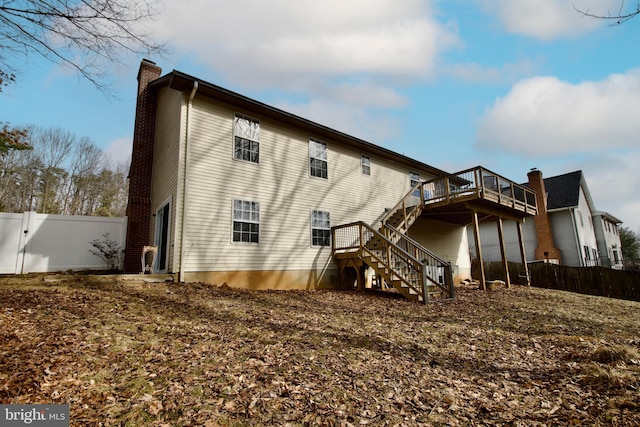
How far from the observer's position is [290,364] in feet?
14.6

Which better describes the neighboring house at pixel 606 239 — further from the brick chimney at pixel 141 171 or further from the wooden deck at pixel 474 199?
the brick chimney at pixel 141 171

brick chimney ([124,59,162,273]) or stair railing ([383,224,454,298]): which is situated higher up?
brick chimney ([124,59,162,273])

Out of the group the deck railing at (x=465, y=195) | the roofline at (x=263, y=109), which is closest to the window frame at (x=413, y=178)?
the deck railing at (x=465, y=195)

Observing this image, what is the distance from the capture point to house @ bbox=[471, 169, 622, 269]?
2311 centimetres

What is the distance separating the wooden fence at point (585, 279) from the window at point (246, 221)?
16.1 metres

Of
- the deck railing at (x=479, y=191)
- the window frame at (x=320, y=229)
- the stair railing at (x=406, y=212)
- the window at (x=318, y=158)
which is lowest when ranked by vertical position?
the window frame at (x=320, y=229)

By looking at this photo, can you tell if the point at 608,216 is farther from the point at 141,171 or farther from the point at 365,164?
the point at 141,171

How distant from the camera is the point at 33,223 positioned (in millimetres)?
10469

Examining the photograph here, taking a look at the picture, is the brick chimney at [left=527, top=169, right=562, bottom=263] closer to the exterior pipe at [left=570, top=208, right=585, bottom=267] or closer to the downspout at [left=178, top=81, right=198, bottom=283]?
the exterior pipe at [left=570, top=208, right=585, bottom=267]

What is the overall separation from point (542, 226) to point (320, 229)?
19543 millimetres

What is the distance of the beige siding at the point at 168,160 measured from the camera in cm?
960

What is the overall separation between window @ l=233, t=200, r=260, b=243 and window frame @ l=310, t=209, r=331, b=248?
7.75 ft

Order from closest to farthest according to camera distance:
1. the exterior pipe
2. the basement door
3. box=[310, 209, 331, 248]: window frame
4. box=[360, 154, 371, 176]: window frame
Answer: the basement door, box=[310, 209, 331, 248]: window frame, box=[360, 154, 371, 176]: window frame, the exterior pipe

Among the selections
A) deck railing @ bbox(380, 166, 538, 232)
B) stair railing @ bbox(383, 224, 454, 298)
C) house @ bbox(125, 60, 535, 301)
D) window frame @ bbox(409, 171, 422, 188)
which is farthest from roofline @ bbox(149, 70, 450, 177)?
stair railing @ bbox(383, 224, 454, 298)
